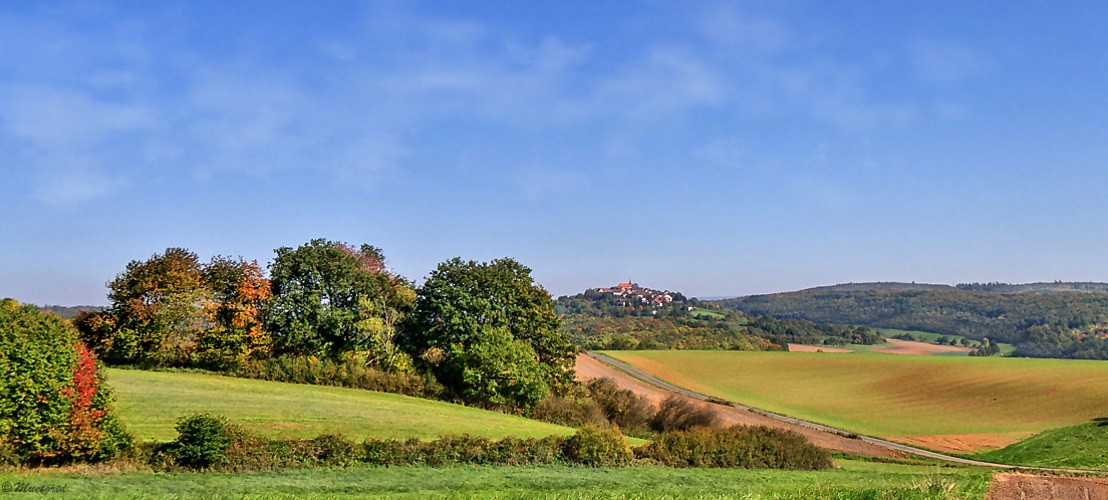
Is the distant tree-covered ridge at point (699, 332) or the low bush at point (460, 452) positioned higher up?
the distant tree-covered ridge at point (699, 332)

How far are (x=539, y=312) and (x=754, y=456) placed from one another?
76.5ft

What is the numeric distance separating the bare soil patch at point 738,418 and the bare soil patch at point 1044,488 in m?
18.9

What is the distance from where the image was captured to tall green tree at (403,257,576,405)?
136 feet

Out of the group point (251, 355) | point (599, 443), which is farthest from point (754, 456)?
point (251, 355)

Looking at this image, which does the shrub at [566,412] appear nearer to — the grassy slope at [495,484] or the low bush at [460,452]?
the low bush at [460,452]

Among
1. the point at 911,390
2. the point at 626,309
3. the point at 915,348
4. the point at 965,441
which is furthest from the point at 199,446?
the point at 626,309

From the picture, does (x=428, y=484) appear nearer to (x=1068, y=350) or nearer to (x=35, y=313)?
(x=35, y=313)

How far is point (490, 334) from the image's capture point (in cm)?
4269

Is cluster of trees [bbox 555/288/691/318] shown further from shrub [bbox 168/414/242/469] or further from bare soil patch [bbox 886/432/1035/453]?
shrub [bbox 168/414/242/469]

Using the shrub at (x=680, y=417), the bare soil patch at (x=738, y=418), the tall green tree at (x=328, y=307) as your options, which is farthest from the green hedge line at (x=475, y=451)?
the tall green tree at (x=328, y=307)

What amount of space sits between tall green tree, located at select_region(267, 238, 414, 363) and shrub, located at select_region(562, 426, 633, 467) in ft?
70.2

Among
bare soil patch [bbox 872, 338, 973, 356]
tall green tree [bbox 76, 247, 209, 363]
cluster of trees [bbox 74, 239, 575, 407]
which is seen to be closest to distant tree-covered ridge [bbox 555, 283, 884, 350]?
bare soil patch [bbox 872, 338, 973, 356]

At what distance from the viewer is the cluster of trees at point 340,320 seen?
1538 inches

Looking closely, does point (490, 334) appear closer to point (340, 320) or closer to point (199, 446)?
point (340, 320)
